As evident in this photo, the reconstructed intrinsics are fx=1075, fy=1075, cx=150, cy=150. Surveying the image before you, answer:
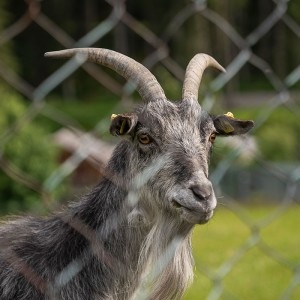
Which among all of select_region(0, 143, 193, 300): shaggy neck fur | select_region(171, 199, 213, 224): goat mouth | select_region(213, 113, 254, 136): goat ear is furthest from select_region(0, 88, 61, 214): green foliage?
select_region(171, 199, 213, 224): goat mouth

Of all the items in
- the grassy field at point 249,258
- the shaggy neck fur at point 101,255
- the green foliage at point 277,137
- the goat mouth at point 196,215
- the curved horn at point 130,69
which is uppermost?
the curved horn at point 130,69

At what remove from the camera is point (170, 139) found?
2467 mm

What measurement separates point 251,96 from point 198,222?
2593 centimetres

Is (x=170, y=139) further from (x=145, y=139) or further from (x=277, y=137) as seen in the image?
Result: (x=277, y=137)

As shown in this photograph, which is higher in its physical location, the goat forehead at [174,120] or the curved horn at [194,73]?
the curved horn at [194,73]

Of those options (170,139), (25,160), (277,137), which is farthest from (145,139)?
(277,137)

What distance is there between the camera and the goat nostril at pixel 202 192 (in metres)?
2.26

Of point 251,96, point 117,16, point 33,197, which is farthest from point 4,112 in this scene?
point 251,96

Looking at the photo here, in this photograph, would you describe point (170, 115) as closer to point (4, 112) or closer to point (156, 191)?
point (156, 191)

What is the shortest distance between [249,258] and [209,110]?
8102 millimetres

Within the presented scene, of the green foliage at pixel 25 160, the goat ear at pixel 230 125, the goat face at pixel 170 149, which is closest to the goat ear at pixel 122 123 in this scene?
the goat face at pixel 170 149

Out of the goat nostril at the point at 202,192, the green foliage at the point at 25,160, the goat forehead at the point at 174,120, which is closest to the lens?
the goat nostril at the point at 202,192

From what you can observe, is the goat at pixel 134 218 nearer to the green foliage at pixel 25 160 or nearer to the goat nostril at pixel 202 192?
the goat nostril at pixel 202 192

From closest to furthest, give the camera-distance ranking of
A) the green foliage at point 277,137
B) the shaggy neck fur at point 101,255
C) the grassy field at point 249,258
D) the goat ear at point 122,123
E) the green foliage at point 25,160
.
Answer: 1. the goat ear at point 122,123
2. the shaggy neck fur at point 101,255
3. the grassy field at point 249,258
4. the green foliage at point 25,160
5. the green foliage at point 277,137
